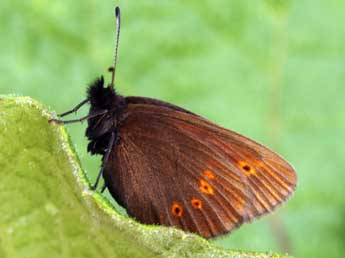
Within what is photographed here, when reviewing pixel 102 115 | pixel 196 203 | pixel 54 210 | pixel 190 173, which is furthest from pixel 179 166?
pixel 54 210

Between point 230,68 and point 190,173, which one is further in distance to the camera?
point 230,68

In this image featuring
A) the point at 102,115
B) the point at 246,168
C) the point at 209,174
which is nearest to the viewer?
the point at 246,168

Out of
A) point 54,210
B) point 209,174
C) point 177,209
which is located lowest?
point 177,209

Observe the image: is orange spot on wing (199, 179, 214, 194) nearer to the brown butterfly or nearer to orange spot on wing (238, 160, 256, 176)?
the brown butterfly

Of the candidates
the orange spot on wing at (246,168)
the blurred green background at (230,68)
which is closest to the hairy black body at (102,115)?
the blurred green background at (230,68)

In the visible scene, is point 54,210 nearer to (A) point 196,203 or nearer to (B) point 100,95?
(A) point 196,203

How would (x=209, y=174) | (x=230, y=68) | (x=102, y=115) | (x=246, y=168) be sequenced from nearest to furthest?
(x=246, y=168), (x=209, y=174), (x=102, y=115), (x=230, y=68)

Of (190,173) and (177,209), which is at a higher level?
(190,173)
